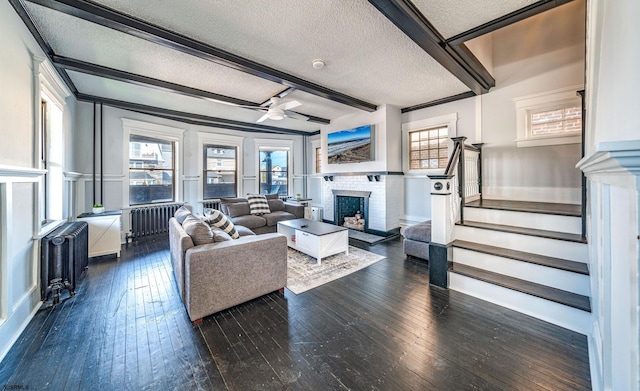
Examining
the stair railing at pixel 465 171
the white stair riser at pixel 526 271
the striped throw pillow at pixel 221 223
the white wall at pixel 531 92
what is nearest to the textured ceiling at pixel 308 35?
the white wall at pixel 531 92

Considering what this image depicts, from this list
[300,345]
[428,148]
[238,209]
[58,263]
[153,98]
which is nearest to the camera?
[300,345]

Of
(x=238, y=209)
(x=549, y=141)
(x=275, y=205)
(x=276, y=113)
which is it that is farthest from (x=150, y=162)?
(x=549, y=141)

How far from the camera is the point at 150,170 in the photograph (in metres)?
5.50

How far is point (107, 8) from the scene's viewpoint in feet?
7.27

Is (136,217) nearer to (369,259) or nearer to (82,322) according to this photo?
(82,322)

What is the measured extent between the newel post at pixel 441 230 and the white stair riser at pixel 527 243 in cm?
28

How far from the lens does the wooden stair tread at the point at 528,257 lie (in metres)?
2.27

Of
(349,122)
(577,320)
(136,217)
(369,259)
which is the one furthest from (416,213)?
(136,217)

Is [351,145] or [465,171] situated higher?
[351,145]

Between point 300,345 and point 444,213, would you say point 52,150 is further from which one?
point 444,213

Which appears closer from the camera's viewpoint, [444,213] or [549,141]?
[444,213]

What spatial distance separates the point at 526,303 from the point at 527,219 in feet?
3.57

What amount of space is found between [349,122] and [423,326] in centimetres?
485

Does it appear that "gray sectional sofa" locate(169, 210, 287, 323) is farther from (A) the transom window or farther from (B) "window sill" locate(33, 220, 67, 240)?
(A) the transom window
